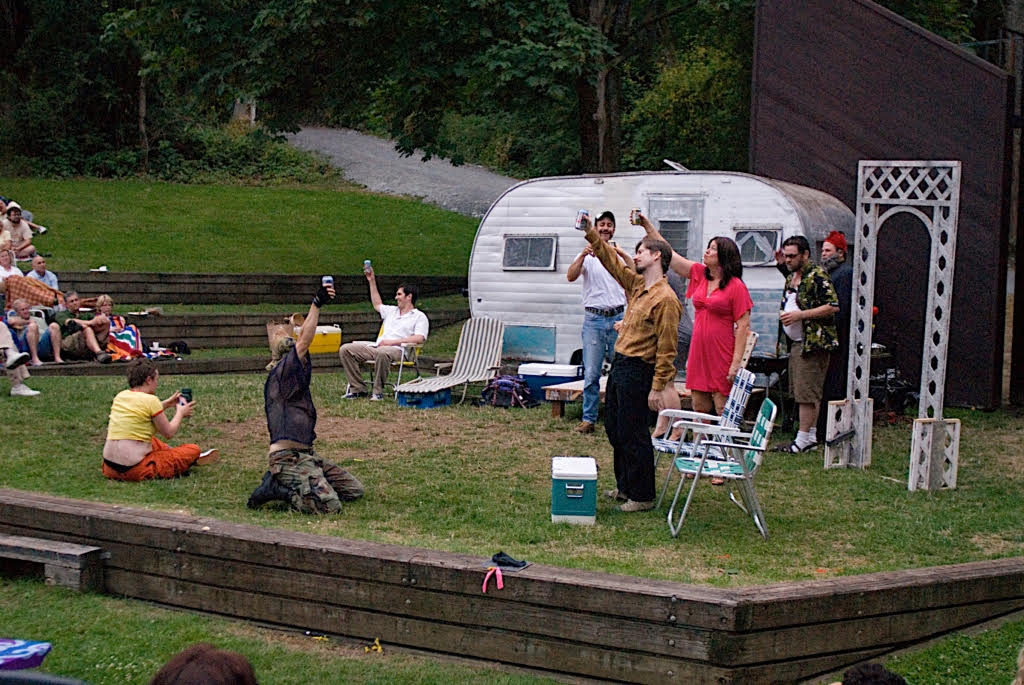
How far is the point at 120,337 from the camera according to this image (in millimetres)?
14117

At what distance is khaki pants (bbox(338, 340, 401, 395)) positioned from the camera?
1196cm

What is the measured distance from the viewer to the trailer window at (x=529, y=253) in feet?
43.2

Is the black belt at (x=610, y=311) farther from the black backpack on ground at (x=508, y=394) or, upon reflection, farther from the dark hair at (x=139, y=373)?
the dark hair at (x=139, y=373)

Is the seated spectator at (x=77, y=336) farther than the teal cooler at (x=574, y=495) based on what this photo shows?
Yes

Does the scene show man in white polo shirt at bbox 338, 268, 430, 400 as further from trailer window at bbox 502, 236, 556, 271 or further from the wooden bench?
the wooden bench

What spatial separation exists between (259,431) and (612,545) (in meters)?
4.43

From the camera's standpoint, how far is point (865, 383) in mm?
8891

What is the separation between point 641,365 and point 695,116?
1761cm

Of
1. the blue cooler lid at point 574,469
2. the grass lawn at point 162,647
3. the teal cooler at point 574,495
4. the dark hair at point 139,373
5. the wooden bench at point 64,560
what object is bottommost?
the grass lawn at point 162,647

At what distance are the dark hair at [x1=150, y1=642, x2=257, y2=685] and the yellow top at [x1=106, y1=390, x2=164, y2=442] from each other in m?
5.68

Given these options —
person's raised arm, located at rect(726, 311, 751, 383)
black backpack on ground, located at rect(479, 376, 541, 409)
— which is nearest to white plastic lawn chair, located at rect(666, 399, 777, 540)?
person's raised arm, located at rect(726, 311, 751, 383)

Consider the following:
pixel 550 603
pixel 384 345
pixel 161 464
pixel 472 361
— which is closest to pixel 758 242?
pixel 472 361

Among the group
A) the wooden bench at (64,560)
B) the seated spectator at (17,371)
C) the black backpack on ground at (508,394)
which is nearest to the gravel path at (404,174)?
the black backpack on ground at (508,394)

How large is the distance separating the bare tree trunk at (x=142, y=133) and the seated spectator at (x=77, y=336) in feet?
50.3
